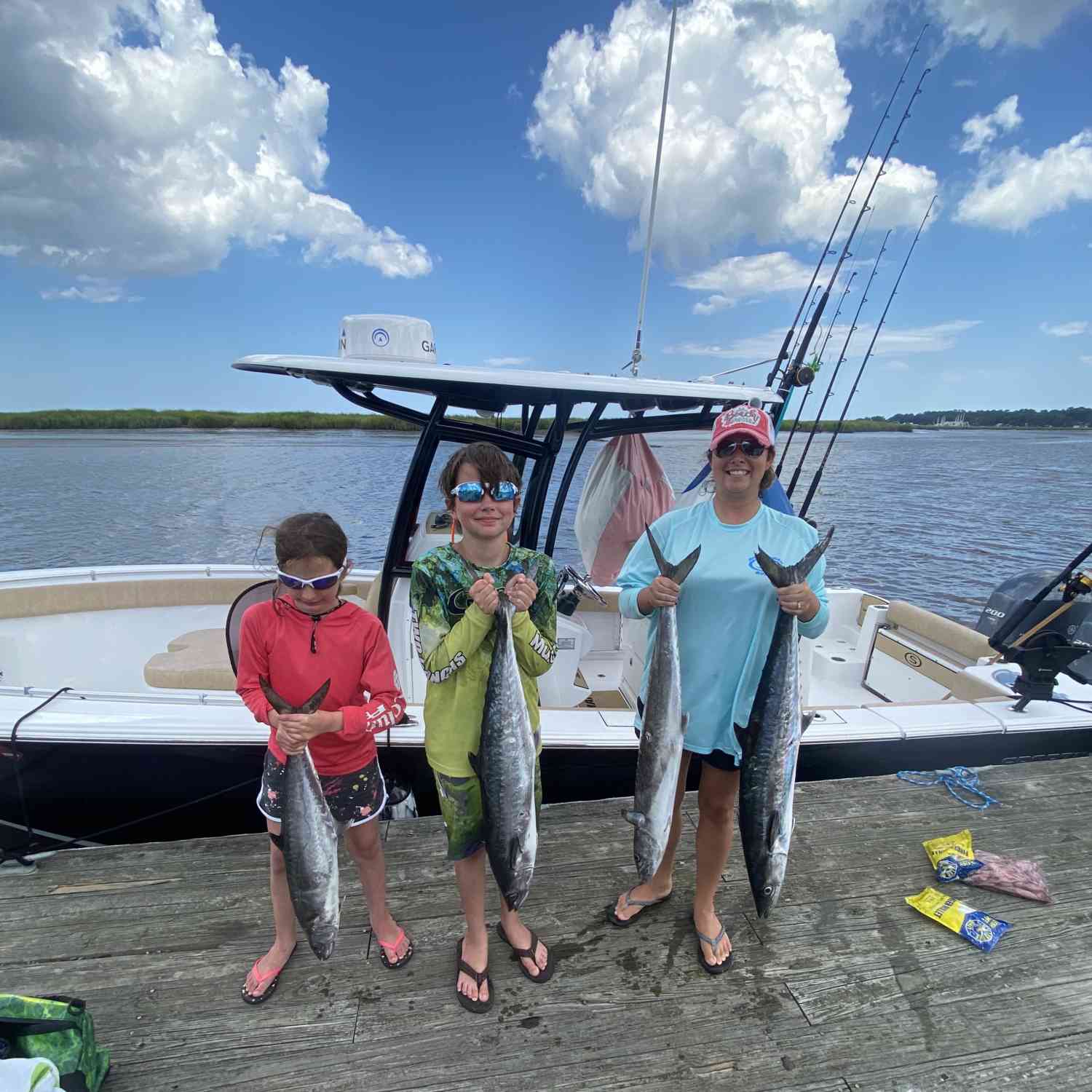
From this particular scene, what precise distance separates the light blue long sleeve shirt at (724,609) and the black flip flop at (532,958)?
3.05 feet

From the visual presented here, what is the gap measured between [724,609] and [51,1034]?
2317 mm

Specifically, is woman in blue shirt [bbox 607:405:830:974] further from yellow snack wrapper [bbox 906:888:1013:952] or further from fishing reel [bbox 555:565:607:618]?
fishing reel [bbox 555:565:607:618]

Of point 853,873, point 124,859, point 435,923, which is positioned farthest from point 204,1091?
point 853,873

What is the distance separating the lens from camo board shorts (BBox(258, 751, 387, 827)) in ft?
6.54

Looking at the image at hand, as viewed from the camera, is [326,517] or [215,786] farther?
[215,786]

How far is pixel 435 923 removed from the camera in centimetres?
242

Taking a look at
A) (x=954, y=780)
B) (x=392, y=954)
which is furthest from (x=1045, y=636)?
(x=392, y=954)

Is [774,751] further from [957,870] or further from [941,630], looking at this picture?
[941,630]

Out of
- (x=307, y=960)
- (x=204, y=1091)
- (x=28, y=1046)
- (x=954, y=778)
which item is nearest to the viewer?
(x=28, y=1046)

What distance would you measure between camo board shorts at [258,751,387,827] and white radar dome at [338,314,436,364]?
187 centimetres

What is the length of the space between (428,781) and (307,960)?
1049 mm

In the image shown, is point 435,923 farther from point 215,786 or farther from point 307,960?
point 215,786

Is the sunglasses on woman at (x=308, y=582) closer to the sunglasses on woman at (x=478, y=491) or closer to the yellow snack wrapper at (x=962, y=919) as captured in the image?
the sunglasses on woman at (x=478, y=491)

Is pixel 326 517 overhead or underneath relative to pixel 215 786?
overhead
